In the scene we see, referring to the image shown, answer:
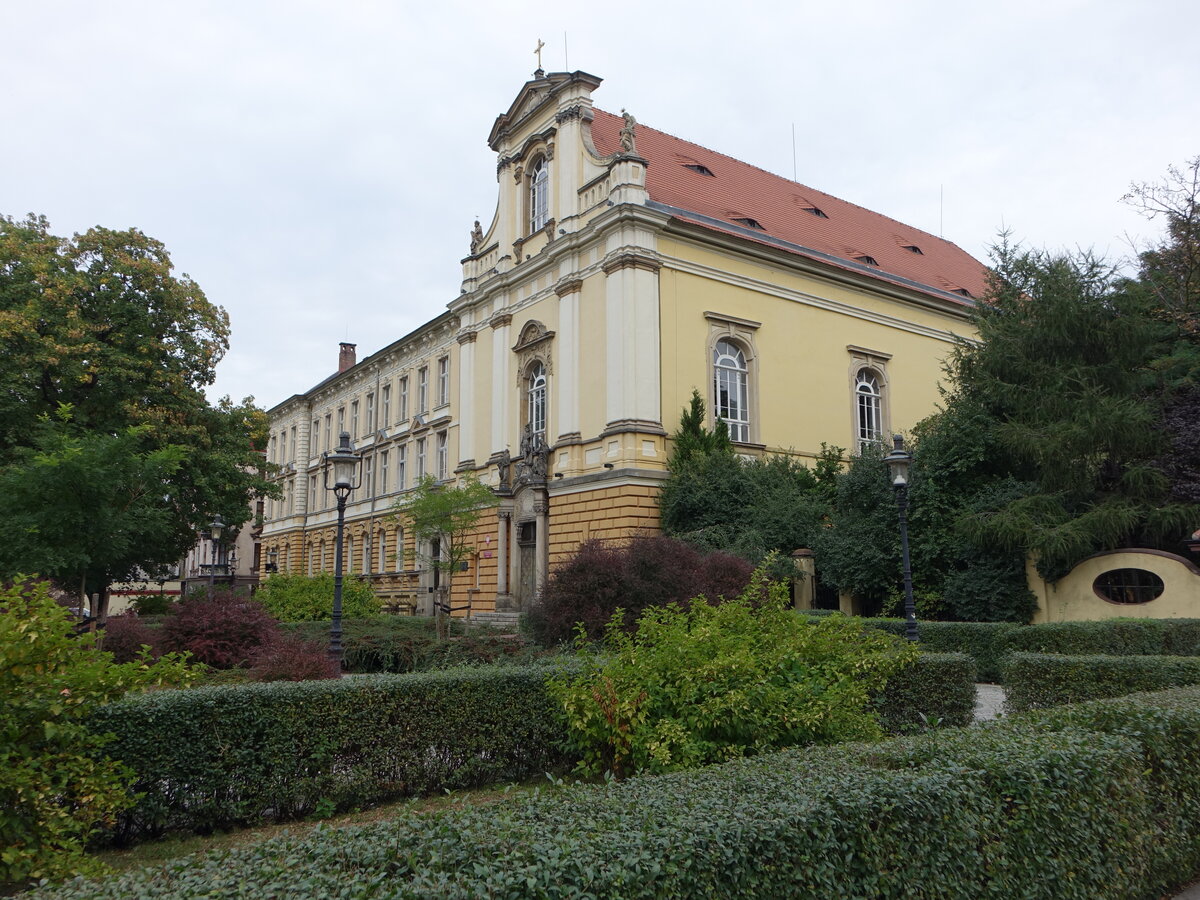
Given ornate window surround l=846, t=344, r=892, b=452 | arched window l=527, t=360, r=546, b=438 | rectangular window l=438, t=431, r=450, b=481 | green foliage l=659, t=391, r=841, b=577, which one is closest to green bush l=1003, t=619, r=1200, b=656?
green foliage l=659, t=391, r=841, b=577

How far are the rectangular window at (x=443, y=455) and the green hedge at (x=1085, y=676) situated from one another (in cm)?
2985

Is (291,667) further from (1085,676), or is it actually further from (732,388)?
(732,388)

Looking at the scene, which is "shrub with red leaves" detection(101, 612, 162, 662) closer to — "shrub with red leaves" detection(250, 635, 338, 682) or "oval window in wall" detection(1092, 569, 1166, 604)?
"shrub with red leaves" detection(250, 635, 338, 682)

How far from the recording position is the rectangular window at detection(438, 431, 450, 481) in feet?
127

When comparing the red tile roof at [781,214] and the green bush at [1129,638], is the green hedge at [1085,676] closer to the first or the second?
the green bush at [1129,638]

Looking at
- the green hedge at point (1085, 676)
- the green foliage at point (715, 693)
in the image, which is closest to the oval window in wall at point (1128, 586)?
the green hedge at point (1085, 676)

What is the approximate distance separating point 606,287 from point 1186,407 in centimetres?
1509

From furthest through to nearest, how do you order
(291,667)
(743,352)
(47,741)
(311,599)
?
(311,599), (743,352), (291,667), (47,741)

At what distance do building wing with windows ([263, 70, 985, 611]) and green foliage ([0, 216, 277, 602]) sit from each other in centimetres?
769

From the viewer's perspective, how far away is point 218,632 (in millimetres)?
15109

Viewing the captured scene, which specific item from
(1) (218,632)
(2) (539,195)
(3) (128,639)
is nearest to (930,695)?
(1) (218,632)

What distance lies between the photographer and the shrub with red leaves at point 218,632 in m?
14.9

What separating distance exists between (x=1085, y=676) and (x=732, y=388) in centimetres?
1873

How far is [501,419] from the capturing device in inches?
1248
